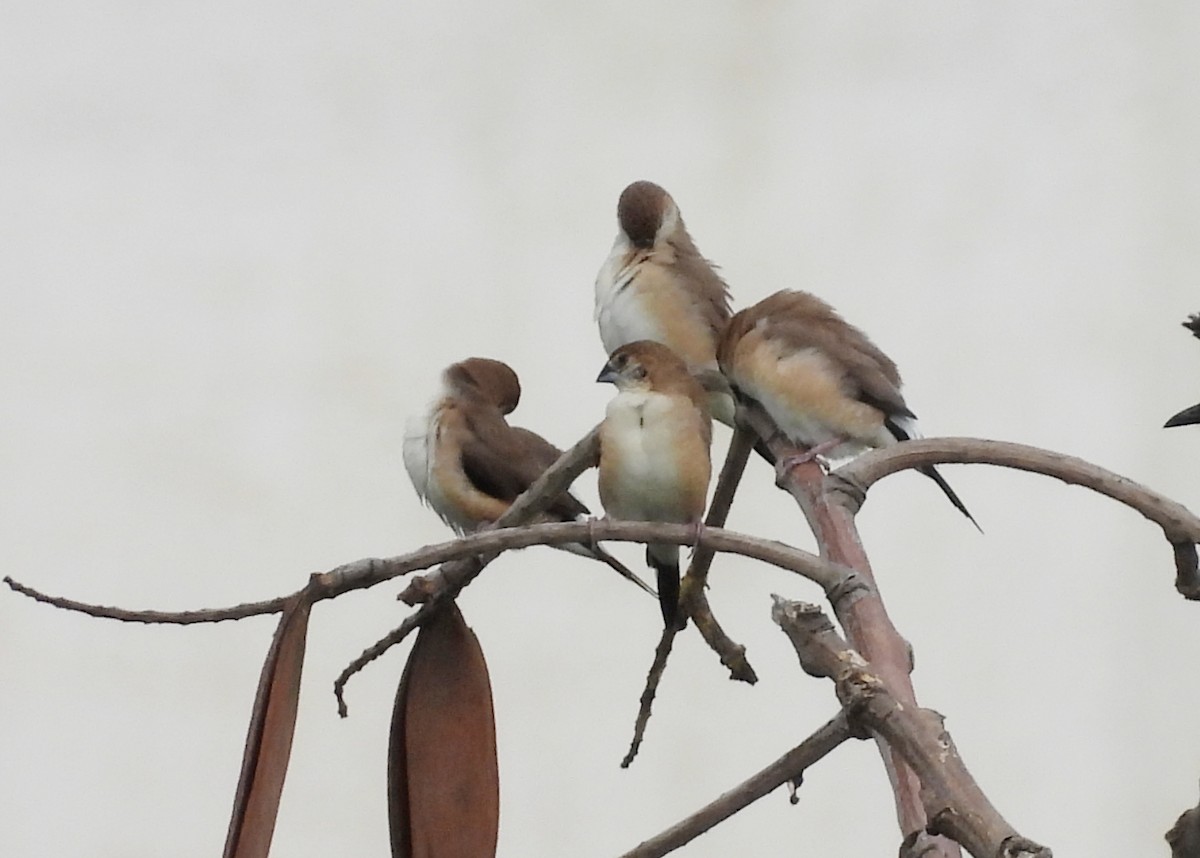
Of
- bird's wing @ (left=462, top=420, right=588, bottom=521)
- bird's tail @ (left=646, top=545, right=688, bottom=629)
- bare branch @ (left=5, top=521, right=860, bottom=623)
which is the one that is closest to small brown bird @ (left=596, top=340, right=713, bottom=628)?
bird's tail @ (left=646, top=545, right=688, bottom=629)

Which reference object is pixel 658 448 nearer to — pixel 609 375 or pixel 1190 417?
pixel 609 375

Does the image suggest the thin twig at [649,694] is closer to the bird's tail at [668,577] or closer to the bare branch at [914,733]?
the bird's tail at [668,577]

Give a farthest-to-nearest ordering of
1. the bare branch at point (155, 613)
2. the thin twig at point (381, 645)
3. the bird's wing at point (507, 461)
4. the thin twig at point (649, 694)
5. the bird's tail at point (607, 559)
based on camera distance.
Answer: the bird's wing at point (507, 461) < the bird's tail at point (607, 559) < the thin twig at point (649, 694) < the thin twig at point (381, 645) < the bare branch at point (155, 613)

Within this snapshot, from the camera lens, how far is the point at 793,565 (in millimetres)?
454

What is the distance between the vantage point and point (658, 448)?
768mm

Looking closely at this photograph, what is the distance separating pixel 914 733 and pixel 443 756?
227 mm

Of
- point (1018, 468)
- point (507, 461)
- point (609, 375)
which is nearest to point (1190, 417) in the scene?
point (1018, 468)

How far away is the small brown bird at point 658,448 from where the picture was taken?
2.43 ft

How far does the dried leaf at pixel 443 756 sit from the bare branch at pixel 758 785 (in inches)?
2.4

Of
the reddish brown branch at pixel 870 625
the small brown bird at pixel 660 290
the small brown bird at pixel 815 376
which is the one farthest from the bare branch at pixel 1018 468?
the small brown bird at pixel 660 290

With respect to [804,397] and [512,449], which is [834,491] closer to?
[804,397]

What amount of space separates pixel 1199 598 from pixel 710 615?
26 centimetres

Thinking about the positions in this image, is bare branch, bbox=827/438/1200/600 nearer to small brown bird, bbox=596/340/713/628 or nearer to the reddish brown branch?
the reddish brown branch

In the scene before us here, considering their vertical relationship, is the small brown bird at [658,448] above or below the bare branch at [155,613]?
above
